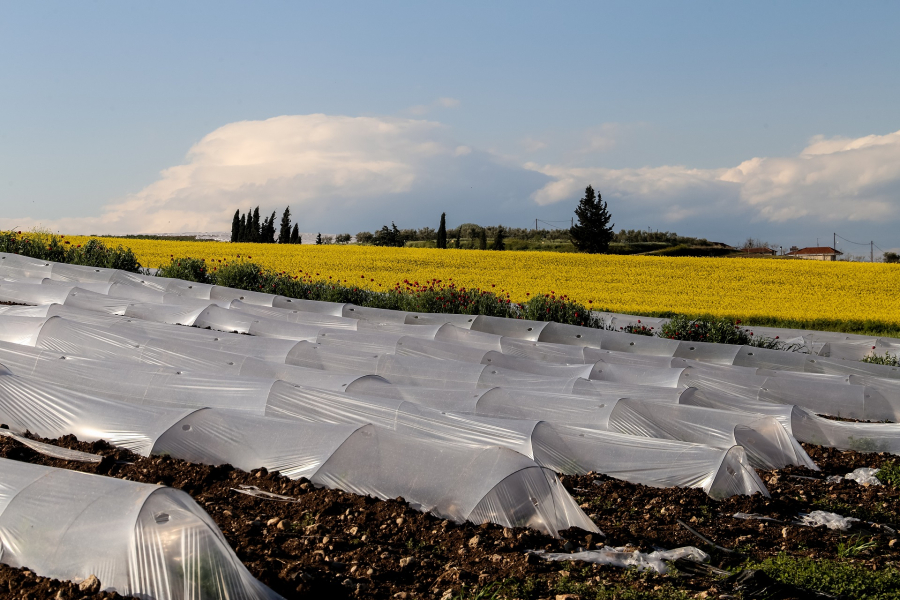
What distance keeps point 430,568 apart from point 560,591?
73cm

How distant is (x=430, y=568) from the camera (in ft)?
13.2

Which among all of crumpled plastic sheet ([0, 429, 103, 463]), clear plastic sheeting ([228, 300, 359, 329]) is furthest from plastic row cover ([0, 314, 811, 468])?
clear plastic sheeting ([228, 300, 359, 329])

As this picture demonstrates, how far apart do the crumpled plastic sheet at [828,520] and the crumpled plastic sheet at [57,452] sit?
16.9 feet

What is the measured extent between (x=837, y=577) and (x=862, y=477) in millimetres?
3003

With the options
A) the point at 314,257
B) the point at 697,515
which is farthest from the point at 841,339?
the point at 314,257

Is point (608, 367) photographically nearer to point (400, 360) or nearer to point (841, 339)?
point (400, 360)

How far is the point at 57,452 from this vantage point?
550 cm

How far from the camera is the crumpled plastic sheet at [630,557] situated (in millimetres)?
4156

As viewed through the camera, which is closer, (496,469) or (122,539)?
(122,539)

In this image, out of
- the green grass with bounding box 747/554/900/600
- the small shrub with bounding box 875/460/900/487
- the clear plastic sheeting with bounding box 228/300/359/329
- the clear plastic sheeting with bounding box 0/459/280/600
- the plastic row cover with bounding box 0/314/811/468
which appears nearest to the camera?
the clear plastic sheeting with bounding box 0/459/280/600

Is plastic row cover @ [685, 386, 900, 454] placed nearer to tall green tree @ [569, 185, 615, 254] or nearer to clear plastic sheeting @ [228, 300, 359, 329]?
clear plastic sheeting @ [228, 300, 359, 329]

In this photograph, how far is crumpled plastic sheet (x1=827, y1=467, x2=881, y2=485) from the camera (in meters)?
6.50

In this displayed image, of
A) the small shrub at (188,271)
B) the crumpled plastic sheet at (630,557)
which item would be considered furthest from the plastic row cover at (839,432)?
the small shrub at (188,271)

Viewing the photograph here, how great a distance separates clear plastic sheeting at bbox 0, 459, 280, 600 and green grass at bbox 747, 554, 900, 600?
274cm
